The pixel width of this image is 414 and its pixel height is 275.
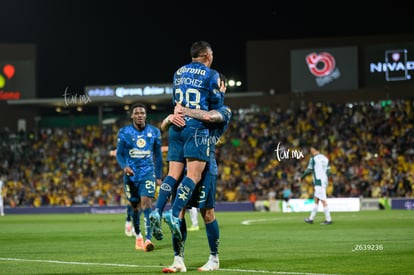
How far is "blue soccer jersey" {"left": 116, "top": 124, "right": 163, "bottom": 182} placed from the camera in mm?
17250

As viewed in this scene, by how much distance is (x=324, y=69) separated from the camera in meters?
53.5

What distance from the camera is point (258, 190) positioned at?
47062 millimetres

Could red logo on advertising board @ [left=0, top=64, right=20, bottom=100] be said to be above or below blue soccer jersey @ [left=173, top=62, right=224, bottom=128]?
above

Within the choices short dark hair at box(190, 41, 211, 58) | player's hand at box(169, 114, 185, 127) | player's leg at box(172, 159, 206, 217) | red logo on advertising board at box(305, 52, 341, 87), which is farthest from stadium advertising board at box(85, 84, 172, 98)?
player's leg at box(172, 159, 206, 217)

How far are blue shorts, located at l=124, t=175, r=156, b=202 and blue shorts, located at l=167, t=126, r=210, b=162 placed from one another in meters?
6.18

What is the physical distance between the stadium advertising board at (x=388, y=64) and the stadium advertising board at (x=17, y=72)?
2432cm

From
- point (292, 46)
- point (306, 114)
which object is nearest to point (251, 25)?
point (292, 46)

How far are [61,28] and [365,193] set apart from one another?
2608 cm

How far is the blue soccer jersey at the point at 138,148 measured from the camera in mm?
17250

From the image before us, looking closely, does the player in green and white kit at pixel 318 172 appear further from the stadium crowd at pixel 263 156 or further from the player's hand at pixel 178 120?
the player's hand at pixel 178 120

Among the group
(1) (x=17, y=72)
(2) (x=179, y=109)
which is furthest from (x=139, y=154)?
(1) (x=17, y=72)

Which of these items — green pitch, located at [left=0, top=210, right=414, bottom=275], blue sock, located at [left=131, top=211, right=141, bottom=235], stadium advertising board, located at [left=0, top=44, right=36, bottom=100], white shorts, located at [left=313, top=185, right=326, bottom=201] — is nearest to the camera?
green pitch, located at [left=0, top=210, right=414, bottom=275]

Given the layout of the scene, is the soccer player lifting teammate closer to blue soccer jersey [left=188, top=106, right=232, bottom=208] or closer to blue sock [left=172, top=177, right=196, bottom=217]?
blue sock [left=172, top=177, right=196, bottom=217]

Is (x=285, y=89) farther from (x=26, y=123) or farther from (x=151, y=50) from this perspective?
(x=26, y=123)
